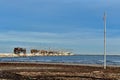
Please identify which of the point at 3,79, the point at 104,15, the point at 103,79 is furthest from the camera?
the point at 104,15

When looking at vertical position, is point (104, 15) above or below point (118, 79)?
above

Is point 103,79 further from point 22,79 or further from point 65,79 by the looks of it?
point 22,79

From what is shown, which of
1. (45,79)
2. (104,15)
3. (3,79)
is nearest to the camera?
(3,79)

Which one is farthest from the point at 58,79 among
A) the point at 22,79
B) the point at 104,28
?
the point at 104,28

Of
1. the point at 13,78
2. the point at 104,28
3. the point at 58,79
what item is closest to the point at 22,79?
the point at 13,78

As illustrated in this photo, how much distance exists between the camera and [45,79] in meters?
34.7

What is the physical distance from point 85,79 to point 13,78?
6.68 meters

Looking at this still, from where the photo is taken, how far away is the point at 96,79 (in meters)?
36.6

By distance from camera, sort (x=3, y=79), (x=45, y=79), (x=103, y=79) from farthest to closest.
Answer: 1. (x=103, y=79)
2. (x=45, y=79)
3. (x=3, y=79)

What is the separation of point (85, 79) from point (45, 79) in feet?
12.9

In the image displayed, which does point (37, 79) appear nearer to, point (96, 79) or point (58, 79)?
point (58, 79)

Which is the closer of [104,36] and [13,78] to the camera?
[13,78]

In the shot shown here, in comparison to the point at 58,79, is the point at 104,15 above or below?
above

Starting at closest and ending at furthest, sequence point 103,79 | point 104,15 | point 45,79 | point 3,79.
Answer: point 3,79, point 45,79, point 103,79, point 104,15
